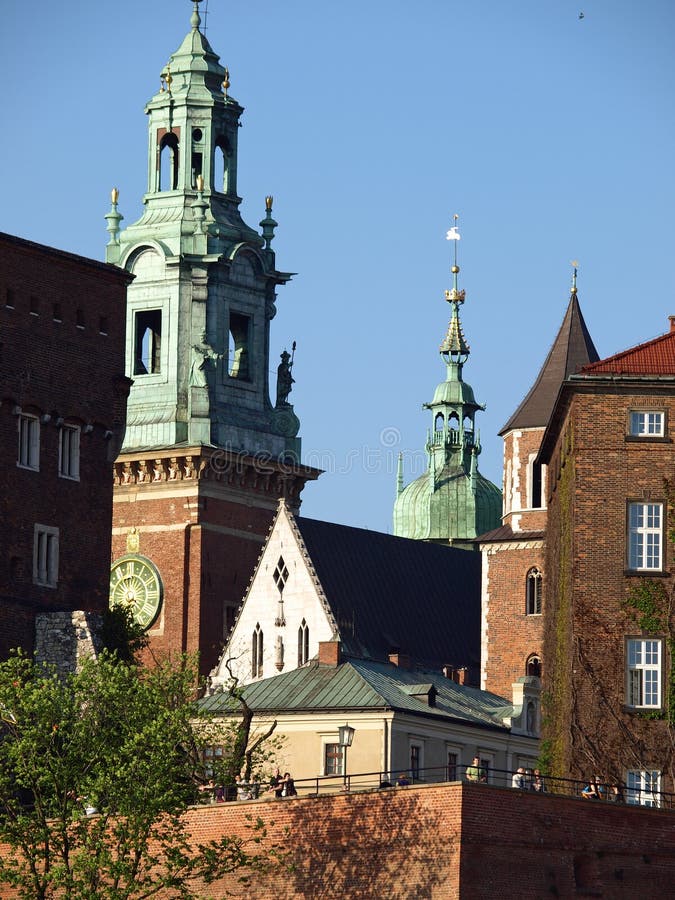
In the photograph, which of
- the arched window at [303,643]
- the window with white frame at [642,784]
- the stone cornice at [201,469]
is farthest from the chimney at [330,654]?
the window with white frame at [642,784]

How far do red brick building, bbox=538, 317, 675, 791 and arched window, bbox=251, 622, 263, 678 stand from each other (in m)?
31.0

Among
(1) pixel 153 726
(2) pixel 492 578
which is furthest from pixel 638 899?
(2) pixel 492 578

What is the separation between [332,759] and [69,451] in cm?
1221

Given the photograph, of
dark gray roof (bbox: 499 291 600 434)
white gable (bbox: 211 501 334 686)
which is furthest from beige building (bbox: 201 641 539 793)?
dark gray roof (bbox: 499 291 600 434)

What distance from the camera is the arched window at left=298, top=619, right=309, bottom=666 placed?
11231 centimetres

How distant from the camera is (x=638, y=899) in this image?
73062 mm

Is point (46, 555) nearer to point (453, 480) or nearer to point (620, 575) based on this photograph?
point (620, 575)

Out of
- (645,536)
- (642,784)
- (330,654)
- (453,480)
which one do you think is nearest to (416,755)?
(330,654)

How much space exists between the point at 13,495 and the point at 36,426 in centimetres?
243

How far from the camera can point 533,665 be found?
390 feet

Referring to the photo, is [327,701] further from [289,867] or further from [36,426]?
[289,867]

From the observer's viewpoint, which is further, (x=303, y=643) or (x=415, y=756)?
(x=303, y=643)

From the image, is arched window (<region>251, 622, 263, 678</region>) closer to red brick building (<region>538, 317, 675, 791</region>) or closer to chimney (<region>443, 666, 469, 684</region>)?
chimney (<region>443, 666, 469, 684</region>)

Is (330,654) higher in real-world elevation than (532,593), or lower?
lower
